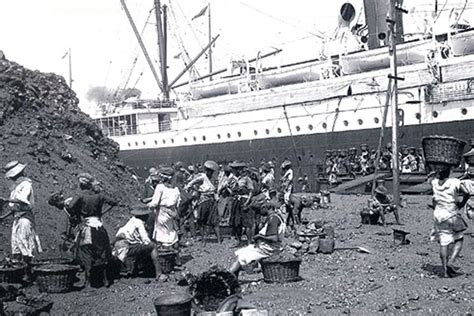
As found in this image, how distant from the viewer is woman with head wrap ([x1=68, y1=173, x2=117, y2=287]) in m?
7.69

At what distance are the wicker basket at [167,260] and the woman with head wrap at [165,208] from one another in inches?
8.4

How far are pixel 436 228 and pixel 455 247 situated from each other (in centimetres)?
35

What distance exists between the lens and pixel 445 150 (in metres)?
7.25

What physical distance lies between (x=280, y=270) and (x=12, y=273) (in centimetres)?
377

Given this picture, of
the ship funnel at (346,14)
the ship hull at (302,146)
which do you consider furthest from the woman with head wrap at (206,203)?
the ship funnel at (346,14)

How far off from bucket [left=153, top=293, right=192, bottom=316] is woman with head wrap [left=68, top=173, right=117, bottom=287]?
2.48 meters

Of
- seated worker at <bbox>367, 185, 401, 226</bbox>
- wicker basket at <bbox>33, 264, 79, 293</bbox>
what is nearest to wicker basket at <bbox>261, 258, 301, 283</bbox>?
wicker basket at <bbox>33, 264, 79, 293</bbox>

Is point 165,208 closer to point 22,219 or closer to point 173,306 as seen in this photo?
point 22,219

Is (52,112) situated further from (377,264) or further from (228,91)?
(228,91)

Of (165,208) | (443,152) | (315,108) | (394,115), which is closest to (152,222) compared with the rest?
(165,208)

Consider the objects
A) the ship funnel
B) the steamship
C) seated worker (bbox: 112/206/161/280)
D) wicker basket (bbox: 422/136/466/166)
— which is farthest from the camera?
the ship funnel

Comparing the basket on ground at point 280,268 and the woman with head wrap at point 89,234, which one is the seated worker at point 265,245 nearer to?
the basket on ground at point 280,268

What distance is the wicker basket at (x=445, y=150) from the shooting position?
721cm

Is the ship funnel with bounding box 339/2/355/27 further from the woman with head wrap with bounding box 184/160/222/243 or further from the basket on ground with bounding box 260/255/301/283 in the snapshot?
the basket on ground with bounding box 260/255/301/283
